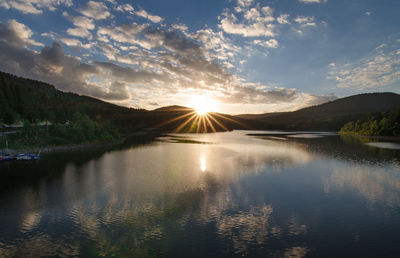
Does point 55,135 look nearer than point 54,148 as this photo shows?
No

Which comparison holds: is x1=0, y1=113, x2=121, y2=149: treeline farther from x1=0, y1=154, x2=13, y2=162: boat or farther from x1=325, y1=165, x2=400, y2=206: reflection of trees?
x1=325, y1=165, x2=400, y2=206: reflection of trees

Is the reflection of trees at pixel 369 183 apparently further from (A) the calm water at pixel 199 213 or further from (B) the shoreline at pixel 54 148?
(B) the shoreline at pixel 54 148

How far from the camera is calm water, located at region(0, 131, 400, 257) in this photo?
62.5 ft

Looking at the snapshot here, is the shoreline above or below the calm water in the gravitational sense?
above

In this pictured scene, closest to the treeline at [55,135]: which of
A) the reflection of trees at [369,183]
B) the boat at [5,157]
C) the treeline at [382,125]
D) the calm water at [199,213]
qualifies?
the boat at [5,157]

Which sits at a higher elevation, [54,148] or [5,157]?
[54,148]

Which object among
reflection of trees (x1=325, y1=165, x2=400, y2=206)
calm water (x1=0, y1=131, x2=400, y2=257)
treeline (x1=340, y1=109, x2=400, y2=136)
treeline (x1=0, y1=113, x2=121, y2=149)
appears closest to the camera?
calm water (x1=0, y1=131, x2=400, y2=257)

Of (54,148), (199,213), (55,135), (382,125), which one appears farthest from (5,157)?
(382,125)

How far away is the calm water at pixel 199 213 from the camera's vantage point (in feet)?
62.5

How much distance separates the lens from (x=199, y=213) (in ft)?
85.2

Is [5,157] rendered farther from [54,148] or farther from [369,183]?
[369,183]

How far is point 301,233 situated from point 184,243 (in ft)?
37.6

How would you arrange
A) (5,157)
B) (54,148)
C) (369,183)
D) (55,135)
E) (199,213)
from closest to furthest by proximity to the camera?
(199,213) → (369,183) → (5,157) → (54,148) → (55,135)

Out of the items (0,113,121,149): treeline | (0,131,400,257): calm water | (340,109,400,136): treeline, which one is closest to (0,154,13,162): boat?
(0,113,121,149): treeline
